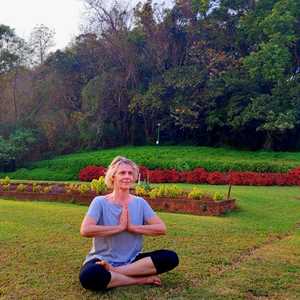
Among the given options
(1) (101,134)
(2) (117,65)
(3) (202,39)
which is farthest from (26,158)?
(3) (202,39)

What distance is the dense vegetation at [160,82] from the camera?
68.7ft

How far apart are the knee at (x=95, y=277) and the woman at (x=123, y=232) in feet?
0.15

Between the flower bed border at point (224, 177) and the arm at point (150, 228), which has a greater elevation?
the arm at point (150, 228)

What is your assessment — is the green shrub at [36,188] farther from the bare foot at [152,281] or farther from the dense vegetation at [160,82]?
the dense vegetation at [160,82]

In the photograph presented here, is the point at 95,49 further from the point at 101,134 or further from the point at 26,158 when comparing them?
the point at 26,158

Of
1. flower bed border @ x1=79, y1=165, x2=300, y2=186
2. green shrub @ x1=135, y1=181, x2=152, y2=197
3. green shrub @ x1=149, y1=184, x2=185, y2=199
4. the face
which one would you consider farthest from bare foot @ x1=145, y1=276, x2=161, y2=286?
flower bed border @ x1=79, y1=165, x2=300, y2=186

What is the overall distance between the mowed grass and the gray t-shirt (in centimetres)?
28

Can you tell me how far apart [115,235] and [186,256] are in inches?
53.8

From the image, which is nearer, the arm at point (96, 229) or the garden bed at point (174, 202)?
the arm at point (96, 229)

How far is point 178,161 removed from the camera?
59.3 ft

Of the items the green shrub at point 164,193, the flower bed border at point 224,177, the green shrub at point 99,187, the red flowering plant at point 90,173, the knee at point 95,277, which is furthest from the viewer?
the red flowering plant at point 90,173

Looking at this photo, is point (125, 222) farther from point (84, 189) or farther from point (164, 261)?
point (84, 189)

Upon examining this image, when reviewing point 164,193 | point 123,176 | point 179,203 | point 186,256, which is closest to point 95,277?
point 123,176

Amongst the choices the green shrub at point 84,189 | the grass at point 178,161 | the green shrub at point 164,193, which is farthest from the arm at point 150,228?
the grass at point 178,161
